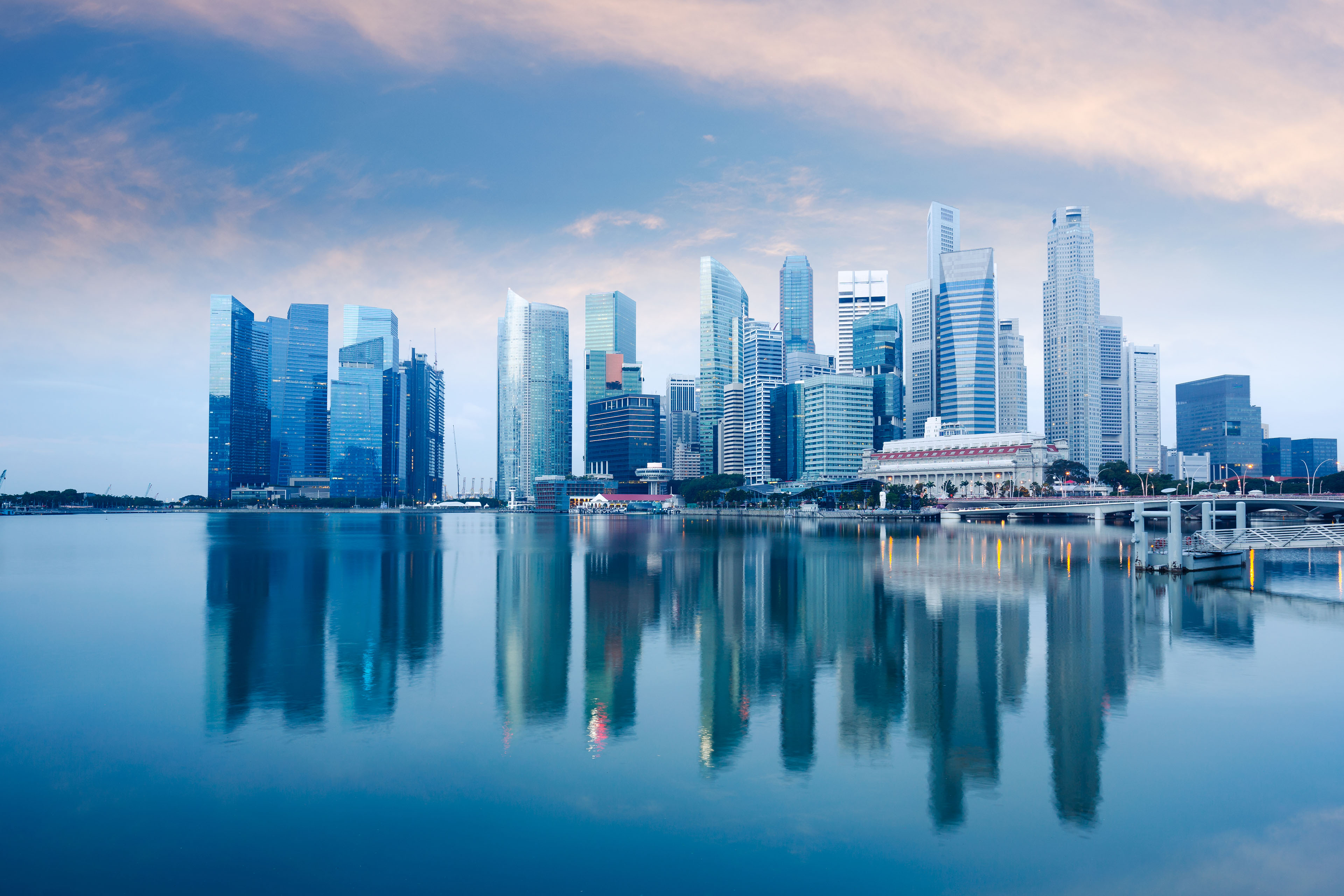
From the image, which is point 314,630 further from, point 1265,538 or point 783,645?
point 1265,538

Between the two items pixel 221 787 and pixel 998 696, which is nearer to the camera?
pixel 221 787

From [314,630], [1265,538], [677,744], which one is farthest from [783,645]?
[1265,538]

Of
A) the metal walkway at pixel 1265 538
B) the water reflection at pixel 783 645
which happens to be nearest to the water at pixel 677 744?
the water reflection at pixel 783 645

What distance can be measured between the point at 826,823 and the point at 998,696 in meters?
11.7

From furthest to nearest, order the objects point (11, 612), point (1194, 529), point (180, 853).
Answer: point (1194, 529)
point (11, 612)
point (180, 853)

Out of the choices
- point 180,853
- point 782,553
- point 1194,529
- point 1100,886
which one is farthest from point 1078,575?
point 1194,529

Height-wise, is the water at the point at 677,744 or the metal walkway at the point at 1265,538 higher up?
the metal walkway at the point at 1265,538

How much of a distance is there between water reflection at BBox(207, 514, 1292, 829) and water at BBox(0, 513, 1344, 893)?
195mm

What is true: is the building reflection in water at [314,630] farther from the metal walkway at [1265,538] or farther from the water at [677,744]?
the metal walkway at [1265,538]

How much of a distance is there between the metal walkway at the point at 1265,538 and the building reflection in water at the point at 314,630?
Answer: 54383 mm

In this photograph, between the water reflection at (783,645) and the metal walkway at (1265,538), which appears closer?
the water reflection at (783,645)

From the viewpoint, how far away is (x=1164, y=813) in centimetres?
1716

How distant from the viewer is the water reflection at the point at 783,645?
22031 mm

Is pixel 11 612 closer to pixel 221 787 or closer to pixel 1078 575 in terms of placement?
pixel 221 787
